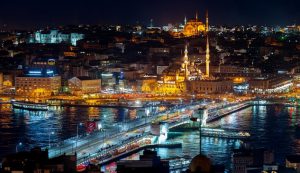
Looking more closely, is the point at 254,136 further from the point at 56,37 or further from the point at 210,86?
the point at 56,37

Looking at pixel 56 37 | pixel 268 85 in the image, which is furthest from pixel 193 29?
pixel 268 85

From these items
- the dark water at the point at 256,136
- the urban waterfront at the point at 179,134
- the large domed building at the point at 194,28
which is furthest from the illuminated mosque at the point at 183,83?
the large domed building at the point at 194,28

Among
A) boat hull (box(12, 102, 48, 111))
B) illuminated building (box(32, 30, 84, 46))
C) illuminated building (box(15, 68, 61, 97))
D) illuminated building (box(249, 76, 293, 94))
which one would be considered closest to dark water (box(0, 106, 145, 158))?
boat hull (box(12, 102, 48, 111))

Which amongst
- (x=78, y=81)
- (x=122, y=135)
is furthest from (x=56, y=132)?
(x=78, y=81)

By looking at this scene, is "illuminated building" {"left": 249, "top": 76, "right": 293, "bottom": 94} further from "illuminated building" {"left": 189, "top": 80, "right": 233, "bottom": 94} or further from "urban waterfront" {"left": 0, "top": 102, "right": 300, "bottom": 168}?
"urban waterfront" {"left": 0, "top": 102, "right": 300, "bottom": 168}

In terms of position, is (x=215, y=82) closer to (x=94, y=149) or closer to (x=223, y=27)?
(x=94, y=149)

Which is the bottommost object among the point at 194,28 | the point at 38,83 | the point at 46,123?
the point at 46,123
